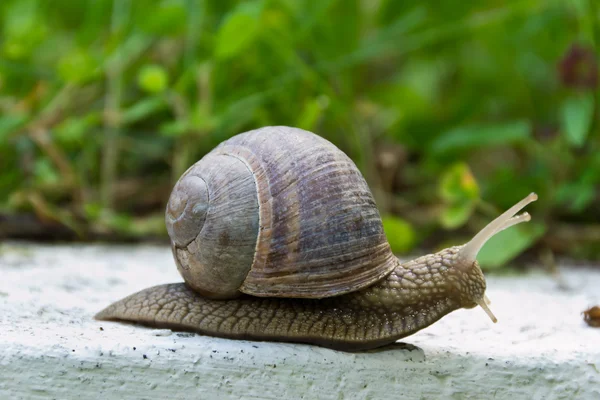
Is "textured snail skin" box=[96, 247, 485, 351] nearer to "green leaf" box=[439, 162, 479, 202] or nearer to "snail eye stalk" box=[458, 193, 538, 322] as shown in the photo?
"snail eye stalk" box=[458, 193, 538, 322]


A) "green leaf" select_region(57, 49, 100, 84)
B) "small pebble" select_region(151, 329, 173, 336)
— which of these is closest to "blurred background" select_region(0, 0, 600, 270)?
"green leaf" select_region(57, 49, 100, 84)

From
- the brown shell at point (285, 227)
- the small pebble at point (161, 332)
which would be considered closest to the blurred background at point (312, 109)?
the brown shell at point (285, 227)

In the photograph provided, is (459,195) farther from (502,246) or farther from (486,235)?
(486,235)

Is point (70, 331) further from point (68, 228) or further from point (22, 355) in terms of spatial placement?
point (68, 228)

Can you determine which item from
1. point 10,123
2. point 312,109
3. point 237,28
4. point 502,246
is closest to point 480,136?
point 502,246

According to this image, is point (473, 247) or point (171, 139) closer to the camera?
point (473, 247)

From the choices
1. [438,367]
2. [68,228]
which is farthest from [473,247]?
[68,228]

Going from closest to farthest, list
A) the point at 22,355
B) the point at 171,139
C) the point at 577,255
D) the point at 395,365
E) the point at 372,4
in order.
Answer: the point at 22,355 → the point at 395,365 → the point at 577,255 → the point at 171,139 → the point at 372,4
